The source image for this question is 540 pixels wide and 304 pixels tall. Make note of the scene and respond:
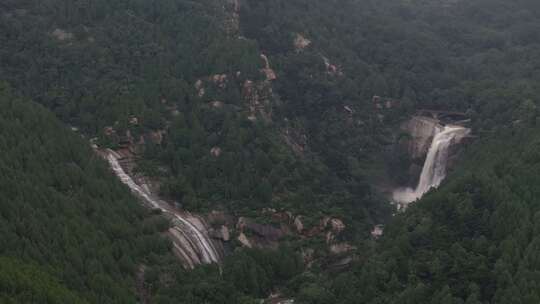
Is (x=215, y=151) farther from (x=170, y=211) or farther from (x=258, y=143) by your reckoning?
(x=170, y=211)

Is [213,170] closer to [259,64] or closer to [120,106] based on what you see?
[120,106]

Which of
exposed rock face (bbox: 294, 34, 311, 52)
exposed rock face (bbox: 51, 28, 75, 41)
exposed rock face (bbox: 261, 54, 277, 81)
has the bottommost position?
exposed rock face (bbox: 261, 54, 277, 81)

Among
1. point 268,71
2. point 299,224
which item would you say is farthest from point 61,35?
point 299,224

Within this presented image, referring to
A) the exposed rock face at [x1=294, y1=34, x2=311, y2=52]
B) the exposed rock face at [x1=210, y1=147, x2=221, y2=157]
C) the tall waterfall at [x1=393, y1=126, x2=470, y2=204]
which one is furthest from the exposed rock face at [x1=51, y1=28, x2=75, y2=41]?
the tall waterfall at [x1=393, y1=126, x2=470, y2=204]

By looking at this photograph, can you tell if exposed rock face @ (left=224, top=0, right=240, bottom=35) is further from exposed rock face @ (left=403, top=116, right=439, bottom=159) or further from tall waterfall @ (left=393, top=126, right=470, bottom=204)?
tall waterfall @ (left=393, top=126, right=470, bottom=204)

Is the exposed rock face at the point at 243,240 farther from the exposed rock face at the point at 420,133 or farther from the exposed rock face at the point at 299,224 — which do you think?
the exposed rock face at the point at 420,133

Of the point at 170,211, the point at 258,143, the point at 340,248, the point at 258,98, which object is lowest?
the point at 340,248

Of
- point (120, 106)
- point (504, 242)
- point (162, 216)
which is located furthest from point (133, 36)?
point (504, 242)
